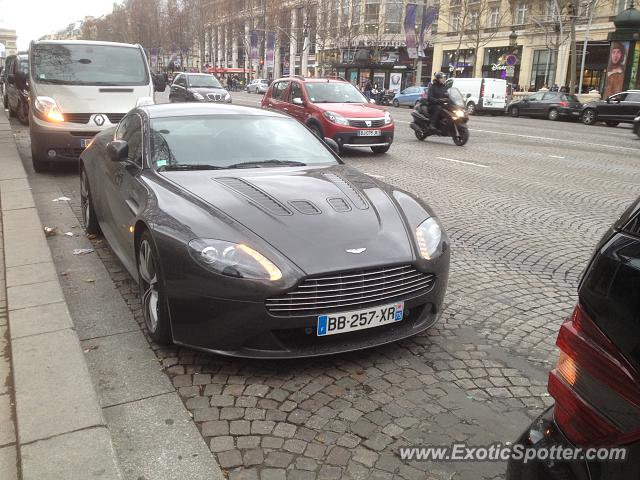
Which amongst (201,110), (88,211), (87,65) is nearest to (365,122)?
(87,65)

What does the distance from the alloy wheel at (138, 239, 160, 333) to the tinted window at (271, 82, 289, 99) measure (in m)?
11.1

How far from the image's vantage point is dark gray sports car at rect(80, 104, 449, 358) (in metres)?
3.08

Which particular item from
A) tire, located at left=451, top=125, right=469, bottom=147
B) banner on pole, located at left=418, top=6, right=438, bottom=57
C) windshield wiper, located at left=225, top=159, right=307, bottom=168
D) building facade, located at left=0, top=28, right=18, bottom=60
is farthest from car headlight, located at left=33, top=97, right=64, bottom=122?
building facade, located at left=0, top=28, right=18, bottom=60

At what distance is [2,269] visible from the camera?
16.4 feet

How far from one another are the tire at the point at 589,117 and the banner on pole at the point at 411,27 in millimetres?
22985

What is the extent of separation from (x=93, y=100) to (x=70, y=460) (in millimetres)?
8089

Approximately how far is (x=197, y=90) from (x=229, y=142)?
59.6ft

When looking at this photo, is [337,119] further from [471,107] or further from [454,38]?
[454,38]

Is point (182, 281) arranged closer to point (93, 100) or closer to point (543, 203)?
point (543, 203)

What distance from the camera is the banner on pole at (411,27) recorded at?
46875 millimetres

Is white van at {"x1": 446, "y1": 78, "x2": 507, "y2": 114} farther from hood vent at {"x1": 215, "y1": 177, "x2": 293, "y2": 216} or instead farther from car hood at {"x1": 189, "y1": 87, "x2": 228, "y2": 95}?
hood vent at {"x1": 215, "y1": 177, "x2": 293, "y2": 216}

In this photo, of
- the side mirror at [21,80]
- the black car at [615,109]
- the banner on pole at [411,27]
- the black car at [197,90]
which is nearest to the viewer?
the side mirror at [21,80]

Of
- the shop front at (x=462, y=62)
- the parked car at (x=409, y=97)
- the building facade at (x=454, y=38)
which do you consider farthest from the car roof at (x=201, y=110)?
the shop front at (x=462, y=62)

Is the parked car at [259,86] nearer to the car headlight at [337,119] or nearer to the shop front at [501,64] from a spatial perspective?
the shop front at [501,64]
